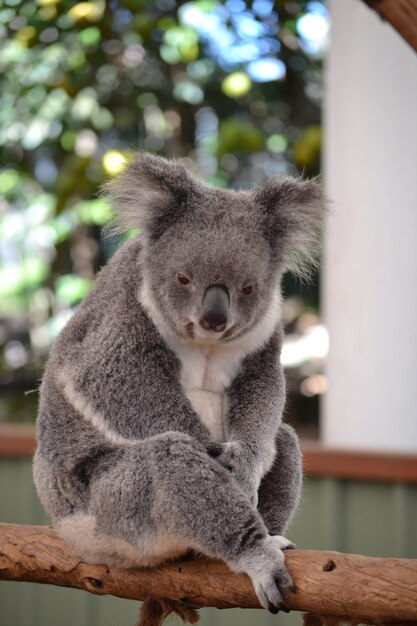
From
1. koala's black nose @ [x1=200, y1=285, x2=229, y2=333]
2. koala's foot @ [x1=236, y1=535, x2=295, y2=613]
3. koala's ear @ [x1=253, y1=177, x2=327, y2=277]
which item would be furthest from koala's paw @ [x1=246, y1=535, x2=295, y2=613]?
koala's ear @ [x1=253, y1=177, x2=327, y2=277]

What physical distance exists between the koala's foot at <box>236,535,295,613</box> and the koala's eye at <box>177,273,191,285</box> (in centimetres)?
87

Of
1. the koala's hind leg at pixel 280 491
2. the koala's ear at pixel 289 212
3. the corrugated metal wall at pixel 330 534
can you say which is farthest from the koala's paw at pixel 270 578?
the corrugated metal wall at pixel 330 534

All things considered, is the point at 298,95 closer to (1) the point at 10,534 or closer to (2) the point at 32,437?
(2) the point at 32,437

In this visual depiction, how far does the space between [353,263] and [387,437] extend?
954 millimetres

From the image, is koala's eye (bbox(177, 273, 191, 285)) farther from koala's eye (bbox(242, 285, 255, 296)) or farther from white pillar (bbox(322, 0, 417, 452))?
white pillar (bbox(322, 0, 417, 452))

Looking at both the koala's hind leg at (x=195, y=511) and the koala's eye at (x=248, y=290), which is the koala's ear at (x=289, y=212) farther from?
the koala's hind leg at (x=195, y=511)

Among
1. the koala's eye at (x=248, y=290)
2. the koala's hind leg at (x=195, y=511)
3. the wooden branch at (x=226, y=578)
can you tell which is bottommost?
the wooden branch at (x=226, y=578)

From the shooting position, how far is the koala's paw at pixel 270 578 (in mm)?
2678

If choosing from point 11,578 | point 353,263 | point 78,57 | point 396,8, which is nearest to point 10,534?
point 11,578

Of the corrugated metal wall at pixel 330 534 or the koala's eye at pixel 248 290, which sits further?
the corrugated metal wall at pixel 330 534

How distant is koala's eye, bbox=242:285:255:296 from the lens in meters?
3.16

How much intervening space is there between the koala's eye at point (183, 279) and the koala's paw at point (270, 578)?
89cm

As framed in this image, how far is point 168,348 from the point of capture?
3162 millimetres

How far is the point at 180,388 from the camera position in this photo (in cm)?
314
